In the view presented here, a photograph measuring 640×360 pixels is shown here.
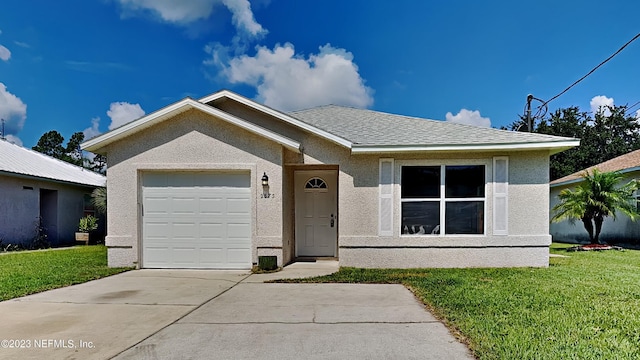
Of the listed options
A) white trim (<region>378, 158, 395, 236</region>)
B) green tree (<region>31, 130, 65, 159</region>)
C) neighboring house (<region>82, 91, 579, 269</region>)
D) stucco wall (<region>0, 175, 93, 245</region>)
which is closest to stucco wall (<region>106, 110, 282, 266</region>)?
neighboring house (<region>82, 91, 579, 269</region>)

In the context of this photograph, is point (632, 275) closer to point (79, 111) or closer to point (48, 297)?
point (48, 297)

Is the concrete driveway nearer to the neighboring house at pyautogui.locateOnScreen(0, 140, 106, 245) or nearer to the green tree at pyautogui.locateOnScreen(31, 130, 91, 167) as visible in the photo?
the neighboring house at pyautogui.locateOnScreen(0, 140, 106, 245)

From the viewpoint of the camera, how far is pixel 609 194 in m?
12.9

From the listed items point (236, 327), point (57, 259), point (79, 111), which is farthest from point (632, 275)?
point (79, 111)

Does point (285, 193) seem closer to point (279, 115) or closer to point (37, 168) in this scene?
point (279, 115)

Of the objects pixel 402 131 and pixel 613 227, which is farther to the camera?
pixel 613 227

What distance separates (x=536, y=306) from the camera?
18.0 ft

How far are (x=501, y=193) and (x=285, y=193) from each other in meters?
5.30

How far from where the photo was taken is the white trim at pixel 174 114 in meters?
8.94

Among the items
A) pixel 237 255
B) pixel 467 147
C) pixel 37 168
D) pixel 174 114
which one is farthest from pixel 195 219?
pixel 37 168

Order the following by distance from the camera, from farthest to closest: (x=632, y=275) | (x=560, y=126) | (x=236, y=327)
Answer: (x=560, y=126), (x=632, y=275), (x=236, y=327)

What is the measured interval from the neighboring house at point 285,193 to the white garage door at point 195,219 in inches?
1.0

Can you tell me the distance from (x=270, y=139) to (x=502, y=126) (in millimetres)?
36658

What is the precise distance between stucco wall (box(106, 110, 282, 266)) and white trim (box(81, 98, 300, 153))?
0.22 metres
